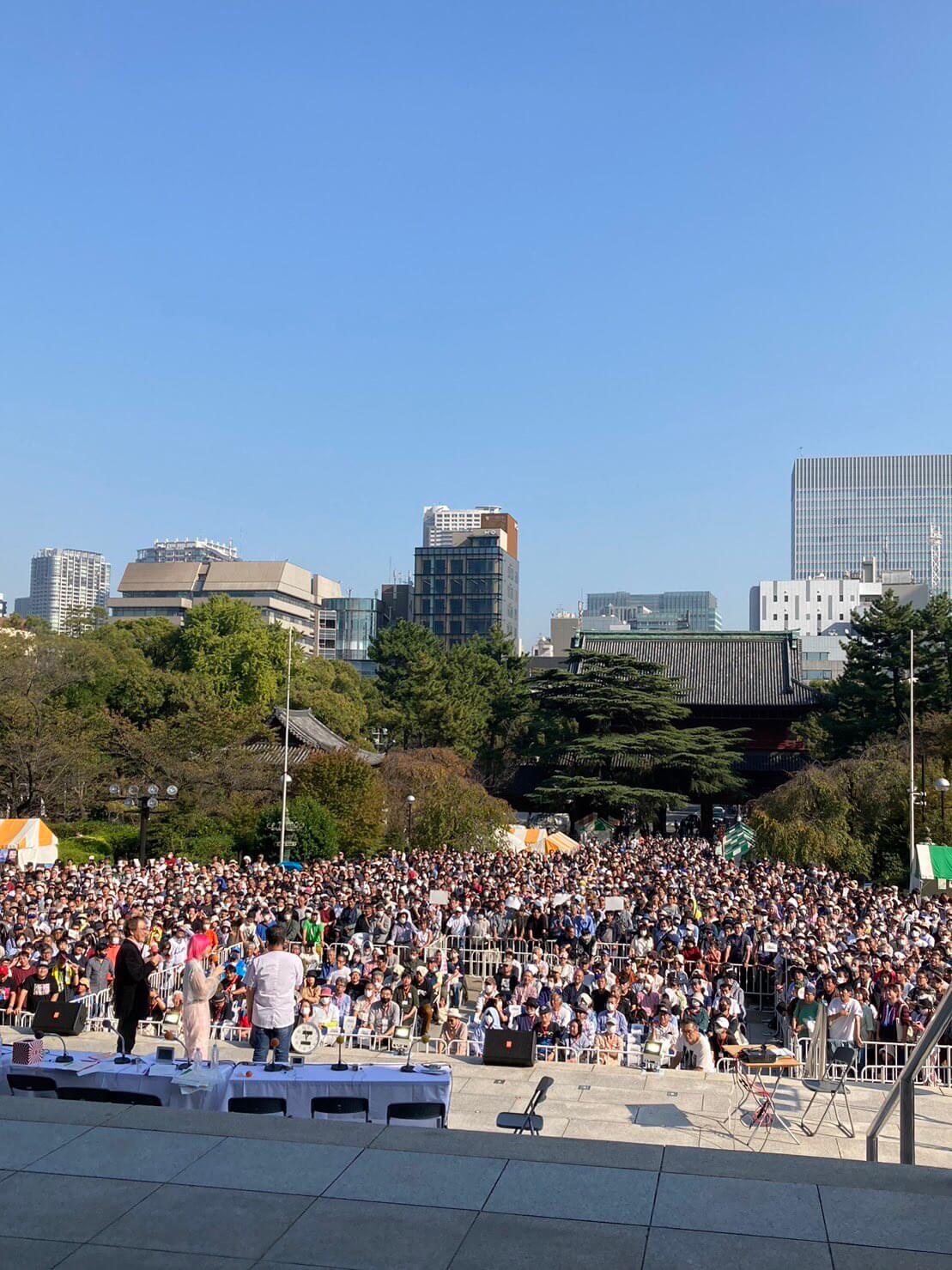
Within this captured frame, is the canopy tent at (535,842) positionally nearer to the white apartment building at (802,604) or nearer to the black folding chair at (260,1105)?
the black folding chair at (260,1105)

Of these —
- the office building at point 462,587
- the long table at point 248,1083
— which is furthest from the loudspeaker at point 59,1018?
the office building at point 462,587

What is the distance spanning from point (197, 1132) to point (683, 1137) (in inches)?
233

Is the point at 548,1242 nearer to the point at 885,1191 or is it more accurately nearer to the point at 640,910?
the point at 885,1191

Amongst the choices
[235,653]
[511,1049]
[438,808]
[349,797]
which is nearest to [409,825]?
[438,808]

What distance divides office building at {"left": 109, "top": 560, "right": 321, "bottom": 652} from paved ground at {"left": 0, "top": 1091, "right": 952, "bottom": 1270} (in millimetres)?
134816

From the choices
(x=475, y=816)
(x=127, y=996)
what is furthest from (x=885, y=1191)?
(x=475, y=816)

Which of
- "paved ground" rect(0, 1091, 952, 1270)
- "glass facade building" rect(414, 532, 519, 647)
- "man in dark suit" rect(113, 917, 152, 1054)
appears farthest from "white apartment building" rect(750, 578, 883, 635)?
"paved ground" rect(0, 1091, 952, 1270)

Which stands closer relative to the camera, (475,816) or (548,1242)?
(548,1242)

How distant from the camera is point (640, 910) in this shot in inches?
829

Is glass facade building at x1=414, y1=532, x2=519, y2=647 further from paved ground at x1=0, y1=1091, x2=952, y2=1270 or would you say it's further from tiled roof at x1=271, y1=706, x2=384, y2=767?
paved ground at x1=0, y1=1091, x2=952, y2=1270

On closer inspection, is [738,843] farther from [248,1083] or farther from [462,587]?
[462,587]

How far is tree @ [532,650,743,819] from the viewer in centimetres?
4438

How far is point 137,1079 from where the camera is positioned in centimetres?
794

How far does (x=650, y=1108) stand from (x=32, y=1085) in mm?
5882
